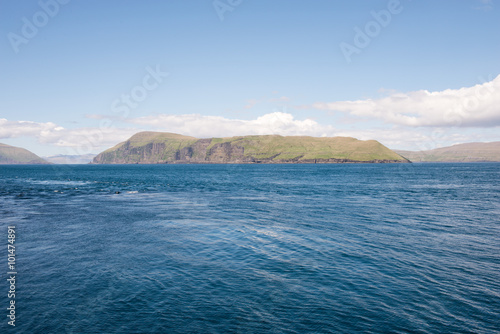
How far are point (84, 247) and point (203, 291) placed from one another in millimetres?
16534

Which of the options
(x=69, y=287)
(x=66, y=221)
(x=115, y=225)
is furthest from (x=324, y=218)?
(x=66, y=221)

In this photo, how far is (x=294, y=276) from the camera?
70.9ft

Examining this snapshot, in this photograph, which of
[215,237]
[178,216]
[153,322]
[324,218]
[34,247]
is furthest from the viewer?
[178,216]

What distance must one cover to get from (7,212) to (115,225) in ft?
84.2

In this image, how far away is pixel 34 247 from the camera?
28609mm

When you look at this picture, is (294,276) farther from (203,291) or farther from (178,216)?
(178,216)

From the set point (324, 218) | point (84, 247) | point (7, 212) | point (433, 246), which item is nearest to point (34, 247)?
point (84, 247)

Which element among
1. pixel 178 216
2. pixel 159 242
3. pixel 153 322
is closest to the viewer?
pixel 153 322

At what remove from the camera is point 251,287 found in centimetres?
1977

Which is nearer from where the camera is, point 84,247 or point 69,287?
point 69,287

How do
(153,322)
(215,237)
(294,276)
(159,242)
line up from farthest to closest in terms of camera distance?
(215,237), (159,242), (294,276), (153,322)

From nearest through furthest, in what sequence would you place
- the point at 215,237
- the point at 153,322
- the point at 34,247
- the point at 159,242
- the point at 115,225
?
the point at 153,322, the point at 34,247, the point at 159,242, the point at 215,237, the point at 115,225

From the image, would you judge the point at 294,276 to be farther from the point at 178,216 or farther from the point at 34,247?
the point at 178,216

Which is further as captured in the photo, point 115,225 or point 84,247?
point 115,225
